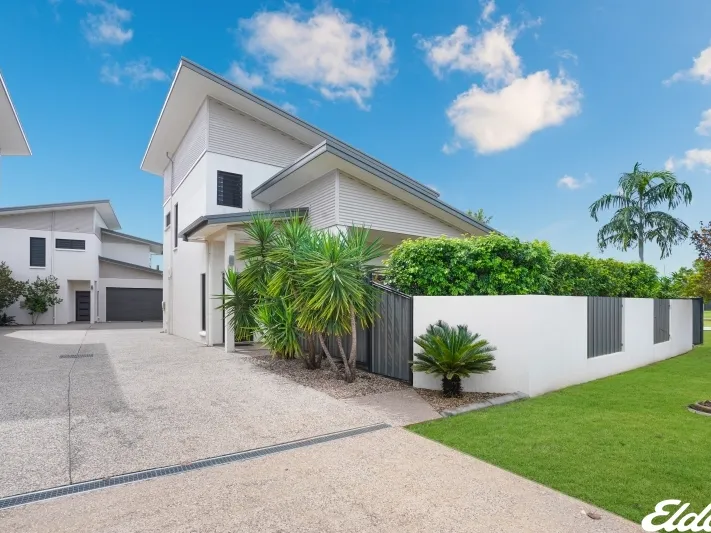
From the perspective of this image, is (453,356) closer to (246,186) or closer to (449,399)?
(449,399)

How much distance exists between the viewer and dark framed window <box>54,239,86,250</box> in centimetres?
2325

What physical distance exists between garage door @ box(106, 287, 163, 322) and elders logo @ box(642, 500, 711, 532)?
2913 cm

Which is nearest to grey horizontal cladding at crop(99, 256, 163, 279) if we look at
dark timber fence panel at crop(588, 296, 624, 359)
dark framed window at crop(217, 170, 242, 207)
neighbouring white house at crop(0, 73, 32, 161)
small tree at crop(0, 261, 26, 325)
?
small tree at crop(0, 261, 26, 325)

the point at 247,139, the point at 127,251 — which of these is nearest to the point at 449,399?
the point at 247,139

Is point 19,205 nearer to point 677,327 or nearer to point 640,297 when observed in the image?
point 640,297

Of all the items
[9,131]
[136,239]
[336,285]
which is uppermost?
[9,131]

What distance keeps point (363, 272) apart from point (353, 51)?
9.25 metres

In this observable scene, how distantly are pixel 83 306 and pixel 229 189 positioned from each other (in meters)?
18.0

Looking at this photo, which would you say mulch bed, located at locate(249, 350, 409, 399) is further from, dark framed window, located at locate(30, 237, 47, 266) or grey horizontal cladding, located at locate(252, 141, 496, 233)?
dark framed window, located at locate(30, 237, 47, 266)

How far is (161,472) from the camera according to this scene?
3.63 meters

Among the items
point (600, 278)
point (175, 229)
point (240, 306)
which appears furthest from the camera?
point (175, 229)

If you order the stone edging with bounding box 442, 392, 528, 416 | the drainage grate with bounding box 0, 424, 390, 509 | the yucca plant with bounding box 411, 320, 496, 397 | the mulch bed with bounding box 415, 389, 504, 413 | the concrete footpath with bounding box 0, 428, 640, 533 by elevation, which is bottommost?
the mulch bed with bounding box 415, 389, 504, 413

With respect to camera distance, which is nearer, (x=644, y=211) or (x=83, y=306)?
(x=644, y=211)

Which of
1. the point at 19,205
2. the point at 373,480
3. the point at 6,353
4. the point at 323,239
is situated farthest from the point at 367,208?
the point at 19,205
